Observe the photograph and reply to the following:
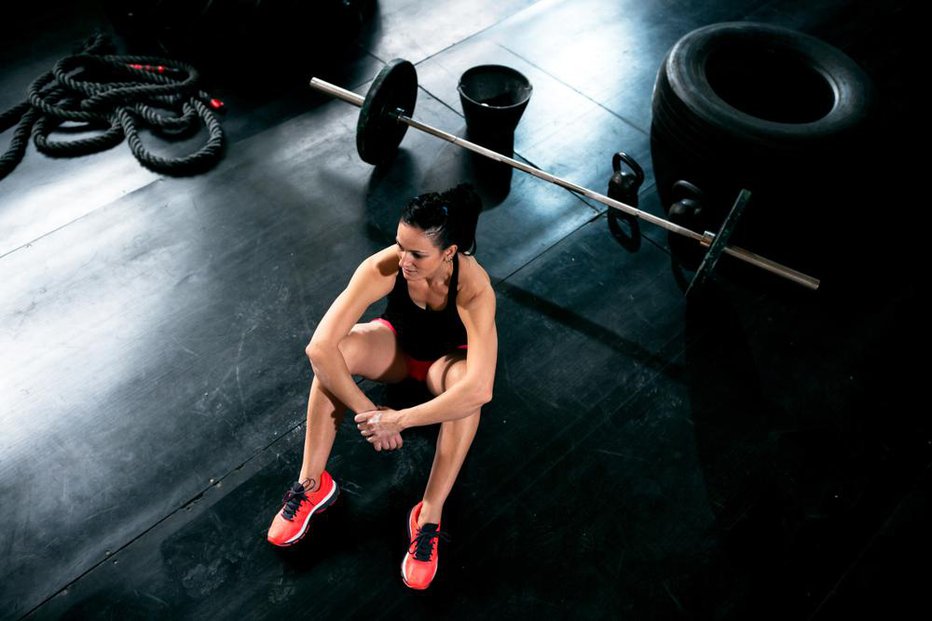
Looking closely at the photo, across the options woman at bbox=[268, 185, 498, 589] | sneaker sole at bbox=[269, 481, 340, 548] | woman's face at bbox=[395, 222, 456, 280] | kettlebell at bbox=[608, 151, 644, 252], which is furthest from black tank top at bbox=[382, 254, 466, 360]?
kettlebell at bbox=[608, 151, 644, 252]

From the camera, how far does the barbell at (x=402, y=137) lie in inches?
86.4

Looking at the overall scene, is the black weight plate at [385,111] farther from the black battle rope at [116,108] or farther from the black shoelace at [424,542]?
the black shoelace at [424,542]

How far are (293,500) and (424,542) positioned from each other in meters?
0.42

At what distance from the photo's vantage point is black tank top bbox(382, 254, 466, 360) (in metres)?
1.73

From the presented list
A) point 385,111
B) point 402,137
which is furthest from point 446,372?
point 402,137

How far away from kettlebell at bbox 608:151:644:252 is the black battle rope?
1974 mm

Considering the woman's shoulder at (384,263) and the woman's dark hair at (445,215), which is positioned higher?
the woman's dark hair at (445,215)

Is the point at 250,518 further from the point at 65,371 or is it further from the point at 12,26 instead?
the point at 12,26

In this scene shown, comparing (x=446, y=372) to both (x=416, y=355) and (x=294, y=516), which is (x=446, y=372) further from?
(x=294, y=516)

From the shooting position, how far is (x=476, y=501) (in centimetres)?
192

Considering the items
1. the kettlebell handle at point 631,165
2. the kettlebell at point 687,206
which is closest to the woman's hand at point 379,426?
the kettlebell at point 687,206

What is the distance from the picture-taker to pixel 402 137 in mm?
2996

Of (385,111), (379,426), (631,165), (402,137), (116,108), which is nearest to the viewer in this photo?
(379,426)

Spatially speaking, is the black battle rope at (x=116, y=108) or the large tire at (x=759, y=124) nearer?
the large tire at (x=759, y=124)
